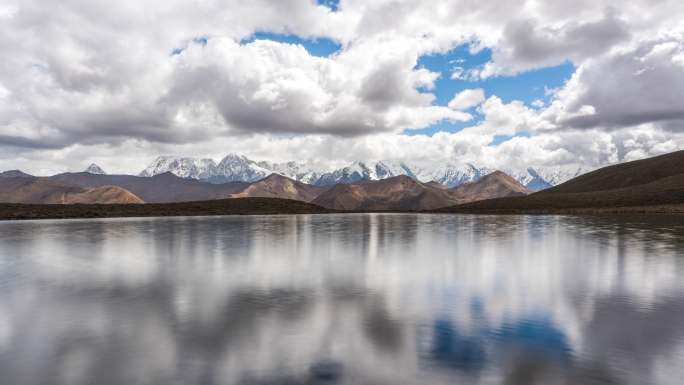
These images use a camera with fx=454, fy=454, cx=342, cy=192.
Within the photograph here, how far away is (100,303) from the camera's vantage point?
2358 cm

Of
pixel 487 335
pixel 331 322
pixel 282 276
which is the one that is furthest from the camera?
pixel 282 276

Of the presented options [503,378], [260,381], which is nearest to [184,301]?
[260,381]

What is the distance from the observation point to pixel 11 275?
33.4 metres

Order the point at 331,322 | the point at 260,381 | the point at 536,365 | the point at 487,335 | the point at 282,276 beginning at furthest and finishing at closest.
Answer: the point at 282,276, the point at 331,322, the point at 487,335, the point at 536,365, the point at 260,381

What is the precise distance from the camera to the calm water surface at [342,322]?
45.9 ft

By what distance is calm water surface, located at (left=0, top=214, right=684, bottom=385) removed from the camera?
14.0 meters

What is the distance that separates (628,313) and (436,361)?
41.3ft

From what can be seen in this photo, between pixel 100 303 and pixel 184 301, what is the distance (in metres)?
4.25

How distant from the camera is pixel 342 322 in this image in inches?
776

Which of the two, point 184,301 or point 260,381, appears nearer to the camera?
point 260,381

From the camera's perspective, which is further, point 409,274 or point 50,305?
point 409,274

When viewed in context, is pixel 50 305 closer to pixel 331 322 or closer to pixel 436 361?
pixel 331 322

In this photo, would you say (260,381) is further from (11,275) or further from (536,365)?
(11,275)

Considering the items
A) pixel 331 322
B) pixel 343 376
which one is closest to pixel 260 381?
pixel 343 376
